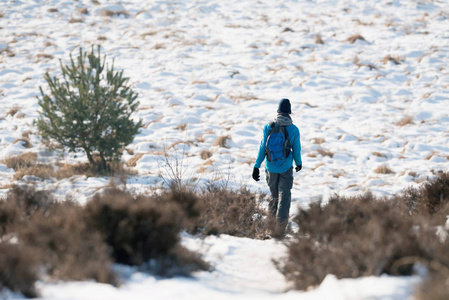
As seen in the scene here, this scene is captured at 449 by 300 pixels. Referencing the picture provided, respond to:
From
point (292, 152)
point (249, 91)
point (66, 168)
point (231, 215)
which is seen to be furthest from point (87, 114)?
point (249, 91)

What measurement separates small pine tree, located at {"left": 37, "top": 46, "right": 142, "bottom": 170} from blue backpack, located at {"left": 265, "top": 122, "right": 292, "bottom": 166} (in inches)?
144

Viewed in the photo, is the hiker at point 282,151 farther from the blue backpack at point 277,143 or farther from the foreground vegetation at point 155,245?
the foreground vegetation at point 155,245

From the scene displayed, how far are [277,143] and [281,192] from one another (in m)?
0.67

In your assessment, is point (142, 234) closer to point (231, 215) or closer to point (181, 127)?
point (231, 215)

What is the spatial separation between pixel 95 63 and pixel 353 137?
6948 mm

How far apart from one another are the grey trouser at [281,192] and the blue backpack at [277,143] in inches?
8.5

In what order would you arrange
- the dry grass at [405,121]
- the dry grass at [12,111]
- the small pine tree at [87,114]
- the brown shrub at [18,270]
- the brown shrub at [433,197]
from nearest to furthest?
the brown shrub at [18,270], the brown shrub at [433,197], the small pine tree at [87,114], the dry grass at [405,121], the dry grass at [12,111]

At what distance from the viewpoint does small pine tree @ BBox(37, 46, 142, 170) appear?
7176mm

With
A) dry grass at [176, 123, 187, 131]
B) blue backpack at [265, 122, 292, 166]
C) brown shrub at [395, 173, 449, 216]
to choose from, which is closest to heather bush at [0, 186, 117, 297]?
blue backpack at [265, 122, 292, 166]

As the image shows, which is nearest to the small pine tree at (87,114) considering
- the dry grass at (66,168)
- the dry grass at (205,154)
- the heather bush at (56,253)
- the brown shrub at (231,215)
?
the dry grass at (66,168)

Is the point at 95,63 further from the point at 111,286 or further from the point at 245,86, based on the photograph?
the point at 245,86

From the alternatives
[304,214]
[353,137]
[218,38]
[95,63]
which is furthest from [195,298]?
[218,38]

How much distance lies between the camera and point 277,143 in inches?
199

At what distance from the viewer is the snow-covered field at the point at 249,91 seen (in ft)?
11.8
